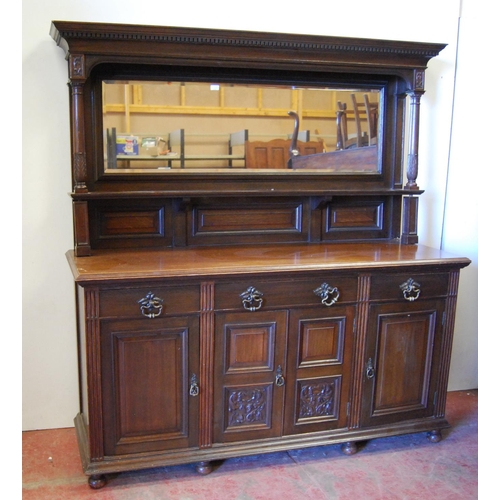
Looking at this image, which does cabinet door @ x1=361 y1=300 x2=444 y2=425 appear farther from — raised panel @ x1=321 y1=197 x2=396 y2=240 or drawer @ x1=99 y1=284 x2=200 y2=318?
drawer @ x1=99 y1=284 x2=200 y2=318

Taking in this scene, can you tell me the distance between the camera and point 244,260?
223cm

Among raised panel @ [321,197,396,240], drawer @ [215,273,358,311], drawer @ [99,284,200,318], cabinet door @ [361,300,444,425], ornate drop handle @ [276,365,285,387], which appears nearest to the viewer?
drawer @ [99,284,200,318]

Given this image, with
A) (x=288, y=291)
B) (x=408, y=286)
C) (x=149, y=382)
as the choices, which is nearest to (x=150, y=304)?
(x=149, y=382)

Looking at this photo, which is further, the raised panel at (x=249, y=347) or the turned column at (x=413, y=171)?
the turned column at (x=413, y=171)

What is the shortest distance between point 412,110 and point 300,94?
1.85 ft

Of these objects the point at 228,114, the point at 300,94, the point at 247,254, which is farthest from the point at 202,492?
the point at 300,94

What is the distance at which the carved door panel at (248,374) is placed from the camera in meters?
2.17

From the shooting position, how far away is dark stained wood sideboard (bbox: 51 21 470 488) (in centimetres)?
209

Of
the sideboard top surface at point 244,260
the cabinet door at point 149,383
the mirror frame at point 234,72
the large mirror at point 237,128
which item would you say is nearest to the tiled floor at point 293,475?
the cabinet door at point 149,383

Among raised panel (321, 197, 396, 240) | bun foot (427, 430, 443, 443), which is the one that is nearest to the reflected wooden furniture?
raised panel (321, 197, 396, 240)

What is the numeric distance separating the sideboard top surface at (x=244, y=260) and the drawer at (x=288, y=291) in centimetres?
6

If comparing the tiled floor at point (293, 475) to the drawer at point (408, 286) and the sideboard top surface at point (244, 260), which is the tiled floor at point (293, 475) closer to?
the drawer at point (408, 286)

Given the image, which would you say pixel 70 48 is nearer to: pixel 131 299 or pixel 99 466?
pixel 131 299

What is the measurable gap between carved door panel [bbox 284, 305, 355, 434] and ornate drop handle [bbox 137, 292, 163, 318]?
553mm
